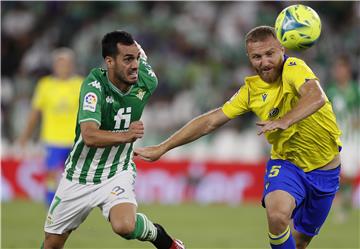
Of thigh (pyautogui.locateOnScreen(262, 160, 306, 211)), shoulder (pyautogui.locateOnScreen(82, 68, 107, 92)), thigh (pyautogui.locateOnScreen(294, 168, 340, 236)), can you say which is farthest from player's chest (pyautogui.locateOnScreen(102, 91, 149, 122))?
thigh (pyautogui.locateOnScreen(294, 168, 340, 236))

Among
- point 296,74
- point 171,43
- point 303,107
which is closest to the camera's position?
point 303,107

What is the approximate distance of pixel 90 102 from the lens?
7672mm

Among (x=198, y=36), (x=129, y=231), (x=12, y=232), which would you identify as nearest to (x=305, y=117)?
(x=129, y=231)

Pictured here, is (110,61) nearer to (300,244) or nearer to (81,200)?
(81,200)

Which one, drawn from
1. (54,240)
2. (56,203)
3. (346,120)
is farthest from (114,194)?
(346,120)

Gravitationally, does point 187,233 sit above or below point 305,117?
below

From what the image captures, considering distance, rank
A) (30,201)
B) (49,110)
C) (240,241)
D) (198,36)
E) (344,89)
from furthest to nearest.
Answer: (198,36) → (30,201) → (344,89) → (49,110) → (240,241)

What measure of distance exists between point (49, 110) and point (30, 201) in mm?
3683

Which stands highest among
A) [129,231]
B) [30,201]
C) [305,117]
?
[305,117]

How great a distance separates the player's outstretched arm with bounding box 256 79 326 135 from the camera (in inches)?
282

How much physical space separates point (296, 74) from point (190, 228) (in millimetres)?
5747

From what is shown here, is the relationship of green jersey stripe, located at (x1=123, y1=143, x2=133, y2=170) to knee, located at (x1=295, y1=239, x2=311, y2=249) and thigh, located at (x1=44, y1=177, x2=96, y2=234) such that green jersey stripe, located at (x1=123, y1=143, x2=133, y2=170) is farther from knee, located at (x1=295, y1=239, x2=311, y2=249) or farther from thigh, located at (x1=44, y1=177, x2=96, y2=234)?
knee, located at (x1=295, y1=239, x2=311, y2=249)

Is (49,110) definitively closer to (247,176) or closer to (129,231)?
(247,176)

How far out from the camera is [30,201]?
17031 mm
